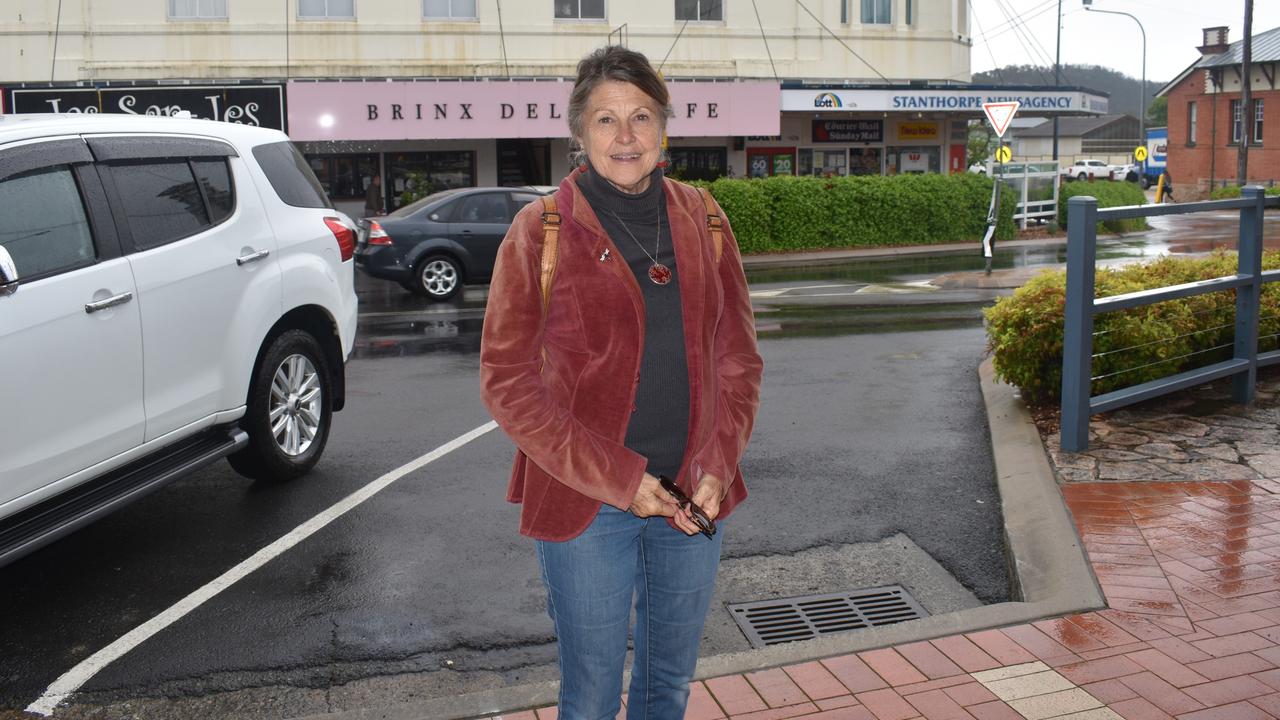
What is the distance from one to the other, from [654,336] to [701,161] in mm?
28687

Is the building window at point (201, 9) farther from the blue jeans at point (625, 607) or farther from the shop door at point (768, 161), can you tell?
the blue jeans at point (625, 607)

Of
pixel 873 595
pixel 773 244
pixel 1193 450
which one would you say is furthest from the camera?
pixel 773 244

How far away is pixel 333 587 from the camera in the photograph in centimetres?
531

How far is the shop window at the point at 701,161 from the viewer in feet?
101

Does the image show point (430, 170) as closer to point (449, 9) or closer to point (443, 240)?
point (449, 9)

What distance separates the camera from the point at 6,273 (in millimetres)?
4590

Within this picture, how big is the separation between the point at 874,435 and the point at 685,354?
5.32 m

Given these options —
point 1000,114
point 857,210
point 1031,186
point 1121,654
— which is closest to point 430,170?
point 857,210

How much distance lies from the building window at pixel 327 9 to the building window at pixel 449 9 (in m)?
1.59

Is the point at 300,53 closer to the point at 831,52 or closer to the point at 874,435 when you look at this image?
the point at 831,52

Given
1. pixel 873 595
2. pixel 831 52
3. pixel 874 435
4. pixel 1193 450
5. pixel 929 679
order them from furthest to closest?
pixel 831 52 → pixel 874 435 → pixel 1193 450 → pixel 873 595 → pixel 929 679

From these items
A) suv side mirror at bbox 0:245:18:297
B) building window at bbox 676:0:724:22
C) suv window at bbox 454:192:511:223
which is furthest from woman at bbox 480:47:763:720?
building window at bbox 676:0:724:22

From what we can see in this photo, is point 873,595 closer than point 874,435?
Yes

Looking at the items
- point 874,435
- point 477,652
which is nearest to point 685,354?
point 477,652
